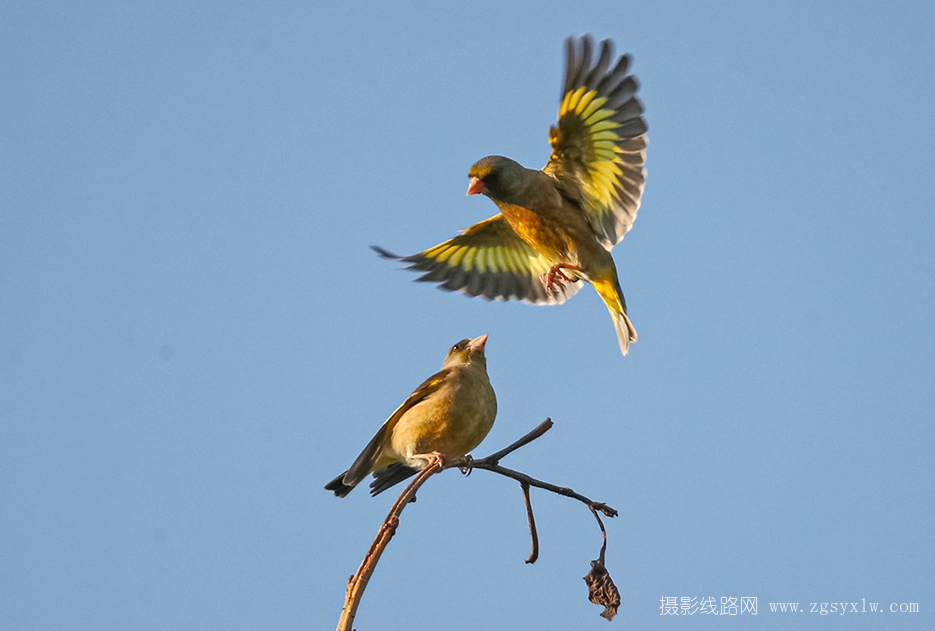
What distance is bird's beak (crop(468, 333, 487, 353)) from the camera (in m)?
5.54

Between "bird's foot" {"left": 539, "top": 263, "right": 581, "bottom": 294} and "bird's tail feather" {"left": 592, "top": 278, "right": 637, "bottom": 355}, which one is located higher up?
"bird's foot" {"left": 539, "top": 263, "right": 581, "bottom": 294}

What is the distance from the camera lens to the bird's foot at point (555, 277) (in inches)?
235

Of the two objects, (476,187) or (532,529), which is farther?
(476,187)

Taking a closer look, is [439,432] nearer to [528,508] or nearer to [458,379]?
[458,379]

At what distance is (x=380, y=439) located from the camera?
4512 millimetres

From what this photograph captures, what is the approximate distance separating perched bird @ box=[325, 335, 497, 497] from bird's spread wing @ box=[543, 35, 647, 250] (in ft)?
5.43

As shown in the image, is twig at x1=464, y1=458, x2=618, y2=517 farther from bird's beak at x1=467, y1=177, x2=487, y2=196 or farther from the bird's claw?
bird's beak at x1=467, y1=177, x2=487, y2=196

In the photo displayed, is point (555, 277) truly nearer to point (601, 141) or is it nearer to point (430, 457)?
point (601, 141)

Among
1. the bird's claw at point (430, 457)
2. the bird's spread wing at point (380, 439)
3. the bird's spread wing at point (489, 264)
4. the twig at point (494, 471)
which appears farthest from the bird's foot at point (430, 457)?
the bird's spread wing at point (489, 264)

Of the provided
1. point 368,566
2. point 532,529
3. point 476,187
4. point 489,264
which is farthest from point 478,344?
point 368,566

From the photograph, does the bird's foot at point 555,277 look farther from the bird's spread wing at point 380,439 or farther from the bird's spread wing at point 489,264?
the bird's spread wing at point 380,439

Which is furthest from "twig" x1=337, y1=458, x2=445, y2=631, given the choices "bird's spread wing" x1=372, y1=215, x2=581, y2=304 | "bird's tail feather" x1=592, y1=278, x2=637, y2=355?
"bird's spread wing" x1=372, y1=215, x2=581, y2=304

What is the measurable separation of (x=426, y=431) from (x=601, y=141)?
2256 mm

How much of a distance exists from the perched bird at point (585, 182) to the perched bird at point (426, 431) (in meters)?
1.38
